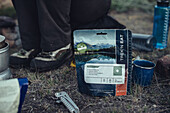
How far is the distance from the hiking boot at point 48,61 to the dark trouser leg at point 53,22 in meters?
0.06

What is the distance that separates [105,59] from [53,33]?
22.8 inches

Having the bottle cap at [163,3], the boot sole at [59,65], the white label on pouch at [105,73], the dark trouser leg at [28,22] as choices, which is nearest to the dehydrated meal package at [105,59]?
the white label on pouch at [105,73]

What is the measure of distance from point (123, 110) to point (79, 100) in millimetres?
324

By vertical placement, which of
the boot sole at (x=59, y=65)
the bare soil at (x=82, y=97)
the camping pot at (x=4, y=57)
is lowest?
the bare soil at (x=82, y=97)

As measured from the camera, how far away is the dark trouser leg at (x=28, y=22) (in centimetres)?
195

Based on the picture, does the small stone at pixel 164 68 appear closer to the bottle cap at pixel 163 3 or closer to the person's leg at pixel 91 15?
the person's leg at pixel 91 15

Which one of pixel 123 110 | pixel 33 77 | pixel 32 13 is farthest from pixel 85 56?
pixel 32 13

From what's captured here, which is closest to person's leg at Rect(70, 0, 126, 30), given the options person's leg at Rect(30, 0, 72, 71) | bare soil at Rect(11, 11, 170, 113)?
person's leg at Rect(30, 0, 72, 71)

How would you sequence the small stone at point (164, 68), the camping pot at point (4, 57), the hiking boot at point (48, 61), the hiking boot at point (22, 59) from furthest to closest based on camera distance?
the hiking boot at point (22, 59), the hiking boot at point (48, 61), the small stone at point (164, 68), the camping pot at point (4, 57)

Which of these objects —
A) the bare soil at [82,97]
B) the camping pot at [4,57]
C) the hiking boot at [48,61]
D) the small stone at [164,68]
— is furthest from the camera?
the hiking boot at [48,61]

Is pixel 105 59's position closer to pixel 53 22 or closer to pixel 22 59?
pixel 53 22

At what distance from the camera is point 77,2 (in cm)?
196

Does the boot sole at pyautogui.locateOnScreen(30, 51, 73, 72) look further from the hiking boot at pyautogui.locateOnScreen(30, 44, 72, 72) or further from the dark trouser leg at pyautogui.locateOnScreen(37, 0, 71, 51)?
the dark trouser leg at pyautogui.locateOnScreen(37, 0, 71, 51)

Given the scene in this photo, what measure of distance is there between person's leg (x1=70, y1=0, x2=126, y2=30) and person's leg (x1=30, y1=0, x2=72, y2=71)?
165 millimetres
